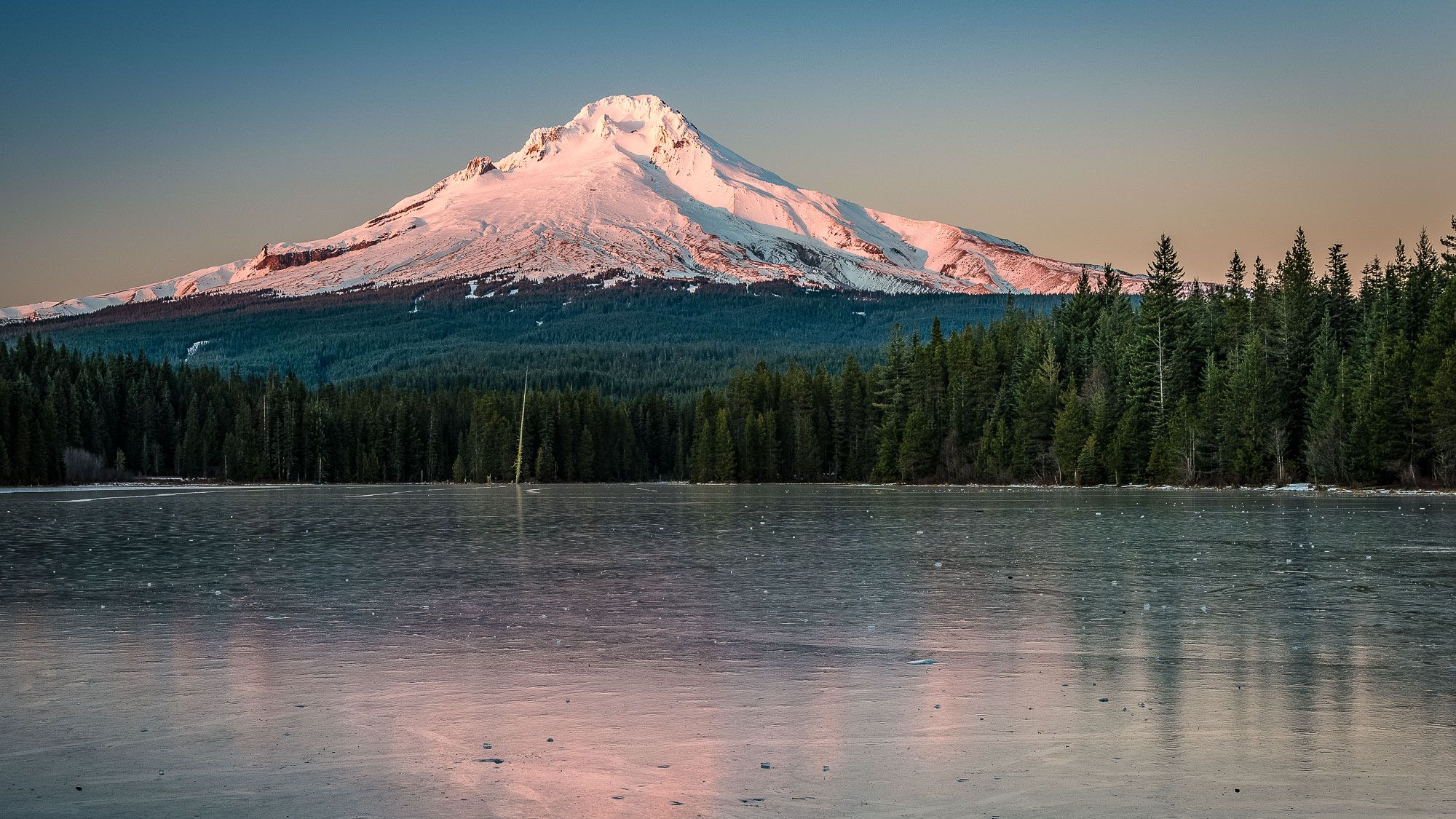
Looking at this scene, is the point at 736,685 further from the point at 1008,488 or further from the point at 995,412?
the point at 995,412

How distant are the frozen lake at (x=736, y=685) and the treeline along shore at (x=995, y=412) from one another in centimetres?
6243

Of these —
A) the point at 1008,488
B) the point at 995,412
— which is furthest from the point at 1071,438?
the point at 995,412

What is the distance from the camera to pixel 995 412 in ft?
432

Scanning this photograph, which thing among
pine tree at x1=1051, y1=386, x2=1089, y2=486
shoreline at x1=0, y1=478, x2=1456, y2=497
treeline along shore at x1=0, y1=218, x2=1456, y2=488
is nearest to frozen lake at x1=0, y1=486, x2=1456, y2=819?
shoreline at x1=0, y1=478, x2=1456, y2=497

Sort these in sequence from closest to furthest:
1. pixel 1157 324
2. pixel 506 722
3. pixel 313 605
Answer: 1. pixel 506 722
2. pixel 313 605
3. pixel 1157 324

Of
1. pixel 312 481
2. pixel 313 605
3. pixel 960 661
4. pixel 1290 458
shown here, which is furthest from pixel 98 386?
pixel 960 661

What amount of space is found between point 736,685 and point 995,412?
390 ft

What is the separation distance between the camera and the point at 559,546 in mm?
41344

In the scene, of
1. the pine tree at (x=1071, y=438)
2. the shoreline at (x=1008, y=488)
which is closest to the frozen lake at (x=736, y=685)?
the shoreline at (x=1008, y=488)

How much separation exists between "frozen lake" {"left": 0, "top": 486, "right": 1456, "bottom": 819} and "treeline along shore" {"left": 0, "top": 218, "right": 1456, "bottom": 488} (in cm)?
6243

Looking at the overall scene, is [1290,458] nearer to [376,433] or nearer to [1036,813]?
[1036,813]

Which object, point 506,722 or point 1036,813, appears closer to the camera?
point 1036,813

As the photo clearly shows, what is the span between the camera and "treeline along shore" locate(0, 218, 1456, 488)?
93500mm

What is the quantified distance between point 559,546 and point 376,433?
158443mm
